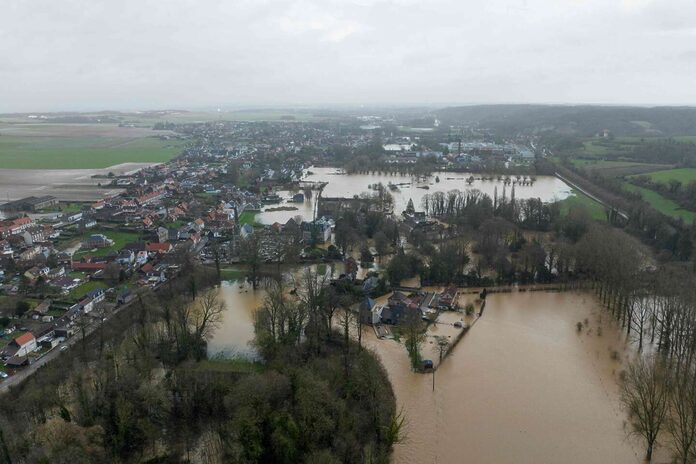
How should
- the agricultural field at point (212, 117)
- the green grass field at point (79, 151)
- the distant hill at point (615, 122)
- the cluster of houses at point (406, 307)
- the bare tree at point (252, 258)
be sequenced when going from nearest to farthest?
the cluster of houses at point (406, 307) → the bare tree at point (252, 258) → the green grass field at point (79, 151) → the distant hill at point (615, 122) → the agricultural field at point (212, 117)

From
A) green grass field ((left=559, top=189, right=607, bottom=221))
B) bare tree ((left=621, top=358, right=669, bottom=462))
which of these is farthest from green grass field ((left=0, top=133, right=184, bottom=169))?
bare tree ((left=621, top=358, right=669, bottom=462))

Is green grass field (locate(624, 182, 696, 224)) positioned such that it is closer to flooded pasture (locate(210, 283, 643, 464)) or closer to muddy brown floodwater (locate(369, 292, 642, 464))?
flooded pasture (locate(210, 283, 643, 464))

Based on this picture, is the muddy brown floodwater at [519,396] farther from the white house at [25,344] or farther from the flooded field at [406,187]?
the flooded field at [406,187]

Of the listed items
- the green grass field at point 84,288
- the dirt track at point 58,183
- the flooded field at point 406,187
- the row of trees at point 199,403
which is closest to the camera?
the row of trees at point 199,403

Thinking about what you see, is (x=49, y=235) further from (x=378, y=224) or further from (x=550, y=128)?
(x=550, y=128)

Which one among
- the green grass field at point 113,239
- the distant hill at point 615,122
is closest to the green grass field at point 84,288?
the green grass field at point 113,239

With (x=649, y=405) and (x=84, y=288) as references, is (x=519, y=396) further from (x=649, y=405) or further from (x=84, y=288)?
(x=84, y=288)
